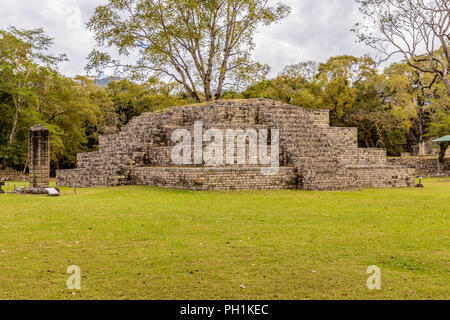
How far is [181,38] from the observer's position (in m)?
20.8

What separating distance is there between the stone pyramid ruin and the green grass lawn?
290 centimetres

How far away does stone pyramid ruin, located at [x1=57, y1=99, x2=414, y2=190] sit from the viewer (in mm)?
12758

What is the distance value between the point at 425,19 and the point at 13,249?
14.7m

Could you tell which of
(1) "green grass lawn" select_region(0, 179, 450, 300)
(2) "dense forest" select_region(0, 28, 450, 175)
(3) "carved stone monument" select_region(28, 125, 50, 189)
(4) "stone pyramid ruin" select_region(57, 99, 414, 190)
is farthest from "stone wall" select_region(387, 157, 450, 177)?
(3) "carved stone monument" select_region(28, 125, 50, 189)

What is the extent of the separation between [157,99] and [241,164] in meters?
18.4

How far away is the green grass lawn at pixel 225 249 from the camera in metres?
3.92

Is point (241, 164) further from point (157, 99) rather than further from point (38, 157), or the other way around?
point (157, 99)

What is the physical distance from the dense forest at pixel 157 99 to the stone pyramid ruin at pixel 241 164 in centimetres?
567

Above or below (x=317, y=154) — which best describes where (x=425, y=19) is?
above

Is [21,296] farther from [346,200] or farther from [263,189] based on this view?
[263,189]

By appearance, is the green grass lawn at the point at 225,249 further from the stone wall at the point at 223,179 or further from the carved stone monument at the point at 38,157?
the carved stone monument at the point at 38,157

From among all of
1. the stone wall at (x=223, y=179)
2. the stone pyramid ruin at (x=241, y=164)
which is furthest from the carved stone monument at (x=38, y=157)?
the stone wall at (x=223, y=179)
